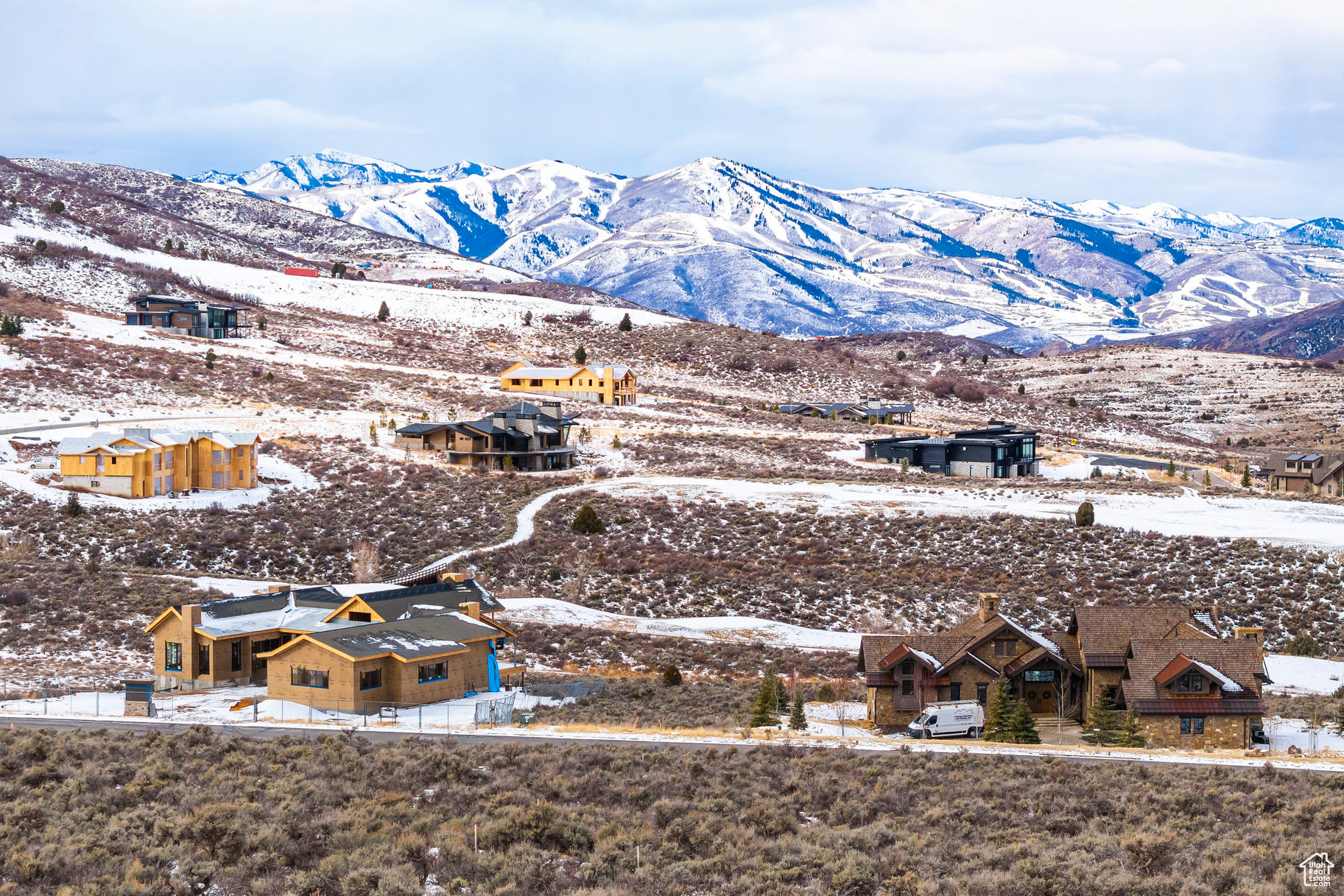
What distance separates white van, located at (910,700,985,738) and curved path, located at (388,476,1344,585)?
33.1 meters

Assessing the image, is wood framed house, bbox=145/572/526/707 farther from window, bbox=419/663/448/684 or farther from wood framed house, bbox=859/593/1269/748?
wood framed house, bbox=859/593/1269/748

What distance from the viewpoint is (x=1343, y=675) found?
1734 inches

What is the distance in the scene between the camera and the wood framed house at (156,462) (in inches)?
2702

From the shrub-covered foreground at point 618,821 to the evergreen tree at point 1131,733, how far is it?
187 inches

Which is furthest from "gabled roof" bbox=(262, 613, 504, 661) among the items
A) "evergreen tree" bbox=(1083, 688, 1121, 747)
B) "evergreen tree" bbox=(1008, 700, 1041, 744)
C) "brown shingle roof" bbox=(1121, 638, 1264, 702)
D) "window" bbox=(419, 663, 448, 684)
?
"brown shingle roof" bbox=(1121, 638, 1264, 702)

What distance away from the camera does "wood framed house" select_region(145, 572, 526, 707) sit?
113 feet

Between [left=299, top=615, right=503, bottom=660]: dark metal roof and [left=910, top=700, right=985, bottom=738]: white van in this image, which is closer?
[left=910, top=700, right=985, bottom=738]: white van

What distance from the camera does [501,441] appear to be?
283 ft

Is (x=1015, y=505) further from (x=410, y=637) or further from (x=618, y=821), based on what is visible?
(x=618, y=821)

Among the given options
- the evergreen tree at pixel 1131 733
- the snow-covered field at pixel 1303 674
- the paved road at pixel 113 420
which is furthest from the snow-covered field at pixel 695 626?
the paved road at pixel 113 420

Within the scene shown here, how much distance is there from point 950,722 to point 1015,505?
134ft

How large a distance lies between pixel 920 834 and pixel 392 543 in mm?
49803

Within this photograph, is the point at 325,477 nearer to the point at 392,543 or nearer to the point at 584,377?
the point at 392,543

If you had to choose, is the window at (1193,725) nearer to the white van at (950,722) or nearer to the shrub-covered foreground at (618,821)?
the white van at (950,722)
